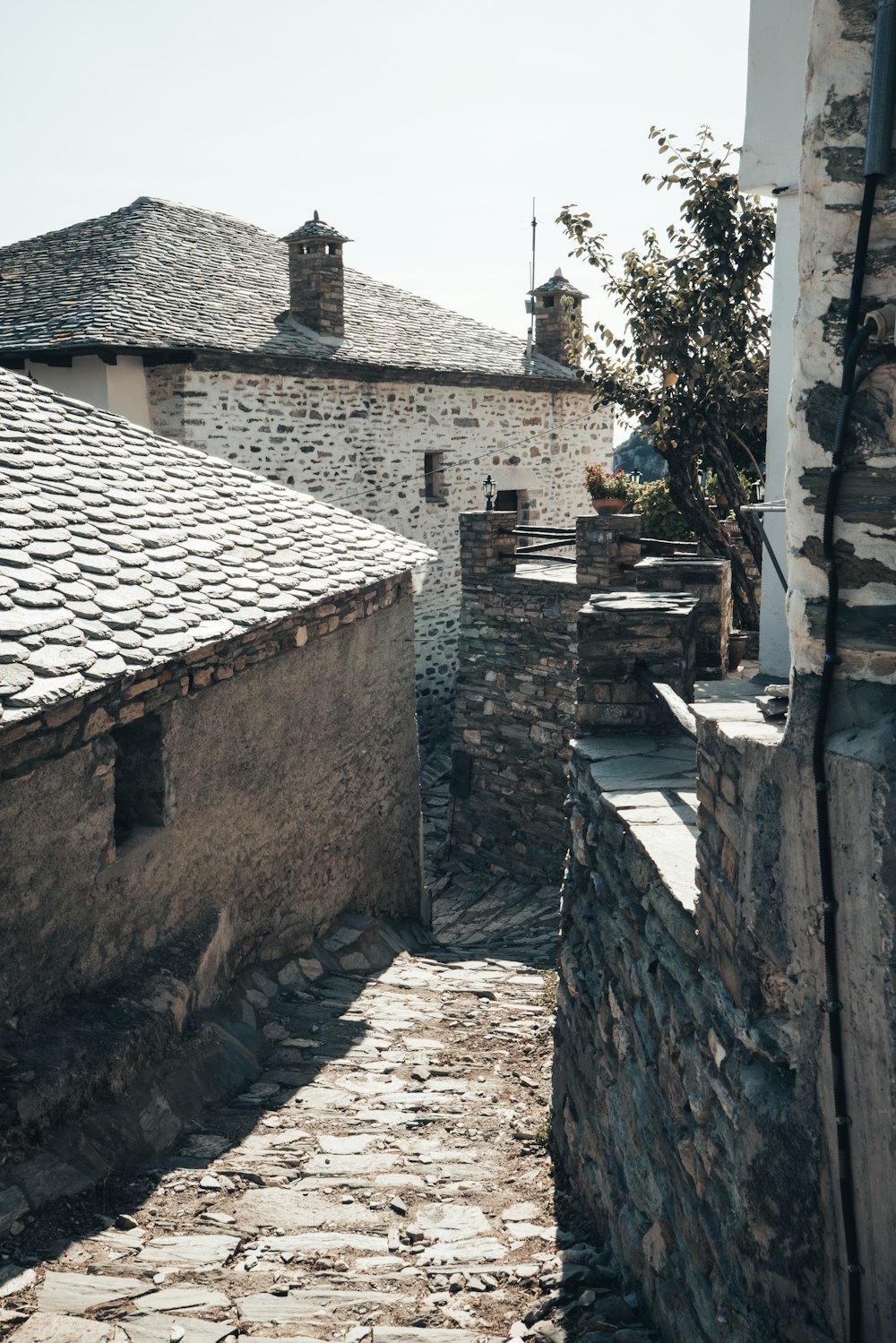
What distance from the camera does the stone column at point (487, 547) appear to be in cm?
1252

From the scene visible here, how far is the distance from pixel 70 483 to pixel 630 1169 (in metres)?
4.58

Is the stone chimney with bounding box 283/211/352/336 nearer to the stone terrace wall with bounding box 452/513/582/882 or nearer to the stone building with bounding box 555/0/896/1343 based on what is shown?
the stone terrace wall with bounding box 452/513/582/882

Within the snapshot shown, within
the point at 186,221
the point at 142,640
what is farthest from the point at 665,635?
the point at 186,221

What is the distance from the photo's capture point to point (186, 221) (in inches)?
670

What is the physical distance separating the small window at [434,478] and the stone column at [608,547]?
651cm

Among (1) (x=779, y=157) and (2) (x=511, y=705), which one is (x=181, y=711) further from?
(2) (x=511, y=705)

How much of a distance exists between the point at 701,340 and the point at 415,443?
18.0ft

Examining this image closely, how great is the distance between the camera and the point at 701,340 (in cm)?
1208

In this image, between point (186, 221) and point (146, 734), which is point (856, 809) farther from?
point (186, 221)

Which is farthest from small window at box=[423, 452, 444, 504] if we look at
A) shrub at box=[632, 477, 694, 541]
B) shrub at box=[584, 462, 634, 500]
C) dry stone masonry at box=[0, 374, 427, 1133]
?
dry stone masonry at box=[0, 374, 427, 1133]

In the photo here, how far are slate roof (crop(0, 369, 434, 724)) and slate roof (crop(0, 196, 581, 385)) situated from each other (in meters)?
5.22

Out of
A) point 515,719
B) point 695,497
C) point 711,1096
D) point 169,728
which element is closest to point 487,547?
point 515,719

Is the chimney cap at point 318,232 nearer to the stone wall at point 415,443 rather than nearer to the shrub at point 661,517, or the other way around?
the stone wall at point 415,443

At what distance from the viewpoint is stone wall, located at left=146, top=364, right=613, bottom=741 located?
1368 centimetres
